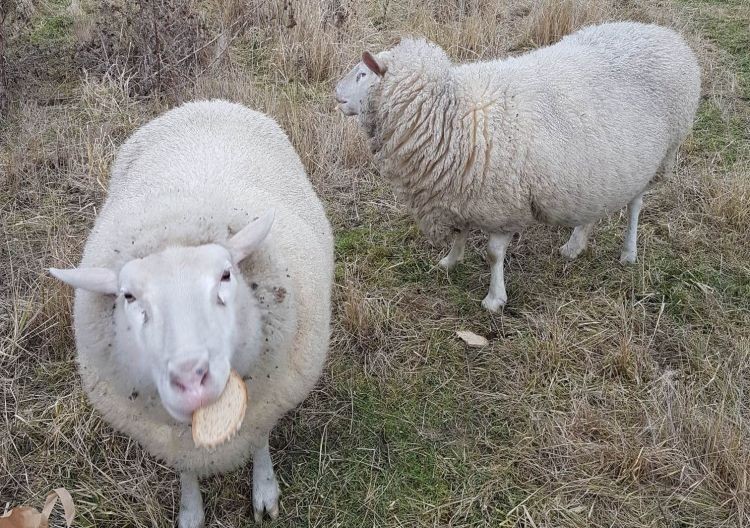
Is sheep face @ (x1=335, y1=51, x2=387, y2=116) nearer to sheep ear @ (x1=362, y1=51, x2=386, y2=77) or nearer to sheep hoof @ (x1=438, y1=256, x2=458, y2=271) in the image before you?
sheep ear @ (x1=362, y1=51, x2=386, y2=77)

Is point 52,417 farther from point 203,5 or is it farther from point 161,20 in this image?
point 203,5

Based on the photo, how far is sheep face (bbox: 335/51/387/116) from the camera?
2.82 m

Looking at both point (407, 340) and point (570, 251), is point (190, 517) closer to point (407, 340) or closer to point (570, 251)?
point (407, 340)

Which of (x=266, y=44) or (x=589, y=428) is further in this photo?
(x=266, y=44)

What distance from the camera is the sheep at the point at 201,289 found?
1.35 meters

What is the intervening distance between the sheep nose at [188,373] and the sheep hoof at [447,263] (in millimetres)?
2198

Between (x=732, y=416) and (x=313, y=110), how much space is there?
320 cm

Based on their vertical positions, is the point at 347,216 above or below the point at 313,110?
below

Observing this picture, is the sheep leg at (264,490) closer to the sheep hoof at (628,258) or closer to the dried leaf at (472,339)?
the dried leaf at (472,339)

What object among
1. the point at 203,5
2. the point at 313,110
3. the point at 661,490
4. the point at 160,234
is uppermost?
the point at 160,234

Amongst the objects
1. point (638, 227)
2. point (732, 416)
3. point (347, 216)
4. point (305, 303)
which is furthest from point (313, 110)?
point (732, 416)

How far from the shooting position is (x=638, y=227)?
11.9ft

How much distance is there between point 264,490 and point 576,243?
2193mm

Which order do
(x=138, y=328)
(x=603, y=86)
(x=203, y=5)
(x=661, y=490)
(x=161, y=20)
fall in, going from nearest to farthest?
(x=138, y=328), (x=661, y=490), (x=603, y=86), (x=161, y=20), (x=203, y=5)
